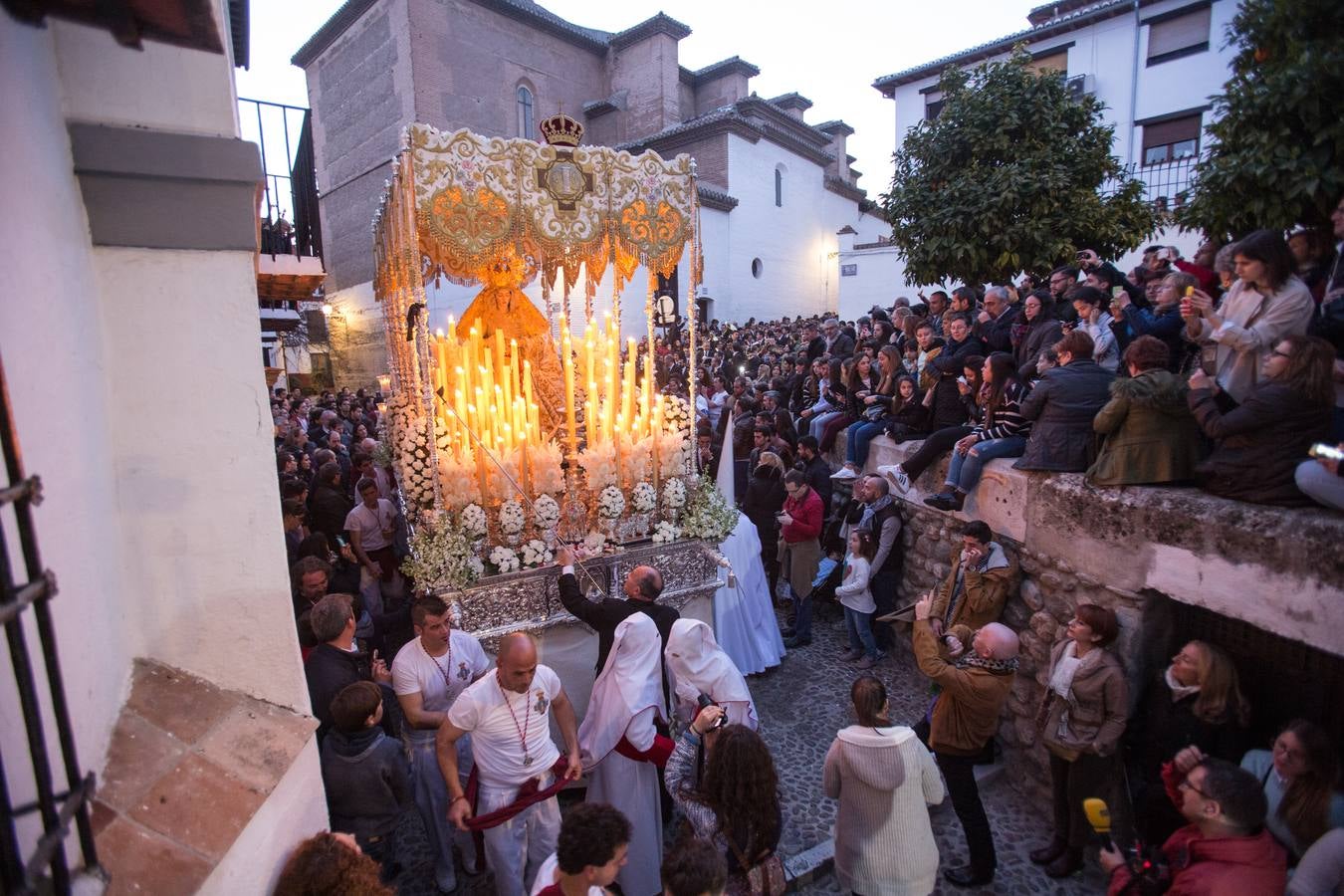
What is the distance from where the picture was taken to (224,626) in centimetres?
211

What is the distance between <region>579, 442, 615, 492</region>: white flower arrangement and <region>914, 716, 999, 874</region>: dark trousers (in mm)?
2821

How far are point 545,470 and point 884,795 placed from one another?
9.97ft

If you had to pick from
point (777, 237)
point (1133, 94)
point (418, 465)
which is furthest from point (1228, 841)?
point (777, 237)

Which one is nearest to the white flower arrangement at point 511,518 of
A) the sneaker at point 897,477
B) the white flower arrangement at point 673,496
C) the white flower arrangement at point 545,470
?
the white flower arrangement at point 545,470

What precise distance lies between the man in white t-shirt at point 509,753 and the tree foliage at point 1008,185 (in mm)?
7320

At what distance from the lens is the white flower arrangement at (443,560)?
A: 14.7ft

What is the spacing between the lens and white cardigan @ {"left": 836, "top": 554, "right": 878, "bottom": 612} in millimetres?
6117

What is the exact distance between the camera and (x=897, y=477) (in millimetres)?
6387

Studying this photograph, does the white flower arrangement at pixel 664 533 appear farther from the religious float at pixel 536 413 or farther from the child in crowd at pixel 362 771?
the child in crowd at pixel 362 771

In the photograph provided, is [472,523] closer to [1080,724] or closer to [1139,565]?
Result: [1080,724]

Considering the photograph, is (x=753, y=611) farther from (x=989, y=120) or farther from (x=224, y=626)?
(x=989, y=120)

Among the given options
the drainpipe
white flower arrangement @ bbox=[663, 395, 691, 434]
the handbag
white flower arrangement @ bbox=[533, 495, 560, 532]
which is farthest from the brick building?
the handbag

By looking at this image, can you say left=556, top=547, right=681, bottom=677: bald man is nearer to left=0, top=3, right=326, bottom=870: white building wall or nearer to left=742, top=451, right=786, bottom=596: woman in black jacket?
left=0, top=3, right=326, bottom=870: white building wall

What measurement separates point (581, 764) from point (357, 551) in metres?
3.17
